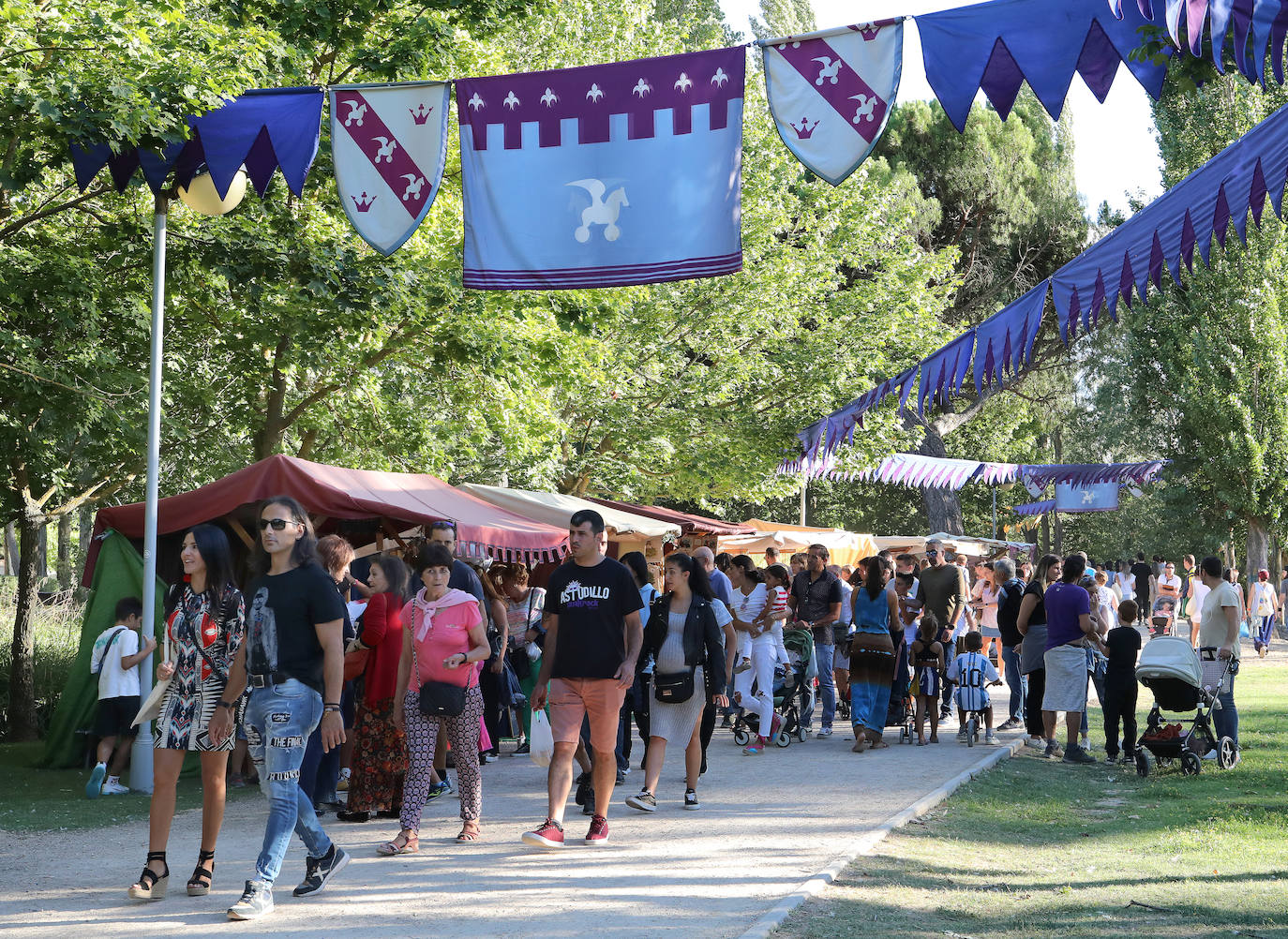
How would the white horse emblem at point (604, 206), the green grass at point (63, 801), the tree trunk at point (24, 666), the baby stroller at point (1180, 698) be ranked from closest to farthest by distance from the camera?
the white horse emblem at point (604, 206), the green grass at point (63, 801), the baby stroller at point (1180, 698), the tree trunk at point (24, 666)

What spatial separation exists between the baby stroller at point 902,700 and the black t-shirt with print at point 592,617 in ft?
22.3

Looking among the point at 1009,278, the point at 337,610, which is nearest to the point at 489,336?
the point at 337,610

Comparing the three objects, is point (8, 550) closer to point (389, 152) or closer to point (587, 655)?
point (389, 152)

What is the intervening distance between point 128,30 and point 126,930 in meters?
6.44

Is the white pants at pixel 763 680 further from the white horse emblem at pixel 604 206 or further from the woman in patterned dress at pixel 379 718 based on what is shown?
the white horse emblem at pixel 604 206

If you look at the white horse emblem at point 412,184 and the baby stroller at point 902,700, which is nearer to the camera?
the white horse emblem at point 412,184

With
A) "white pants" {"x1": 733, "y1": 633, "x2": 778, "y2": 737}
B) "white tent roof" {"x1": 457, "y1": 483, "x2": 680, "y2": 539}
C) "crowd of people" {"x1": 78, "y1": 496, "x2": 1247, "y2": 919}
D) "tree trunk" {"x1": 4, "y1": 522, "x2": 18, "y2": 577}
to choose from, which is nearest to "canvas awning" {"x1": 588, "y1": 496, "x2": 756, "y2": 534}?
"white tent roof" {"x1": 457, "y1": 483, "x2": 680, "y2": 539}

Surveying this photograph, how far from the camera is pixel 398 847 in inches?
290

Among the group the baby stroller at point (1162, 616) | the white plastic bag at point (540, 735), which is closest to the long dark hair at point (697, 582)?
the white plastic bag at point (540, 735)

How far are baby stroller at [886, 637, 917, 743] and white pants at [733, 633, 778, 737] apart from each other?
165 cm

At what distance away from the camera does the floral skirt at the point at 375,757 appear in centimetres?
866

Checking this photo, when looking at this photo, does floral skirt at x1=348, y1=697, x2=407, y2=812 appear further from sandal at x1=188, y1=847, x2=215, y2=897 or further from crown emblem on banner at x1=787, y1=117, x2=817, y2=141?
crown emblem on banner at x1=787, y1=117, x2=817, y2=141

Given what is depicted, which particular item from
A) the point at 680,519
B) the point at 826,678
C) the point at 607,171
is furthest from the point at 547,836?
the point at 680,519

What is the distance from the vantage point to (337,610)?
5980mm
